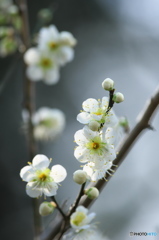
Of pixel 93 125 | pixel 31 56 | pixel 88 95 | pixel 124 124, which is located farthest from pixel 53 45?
pixel 88 95

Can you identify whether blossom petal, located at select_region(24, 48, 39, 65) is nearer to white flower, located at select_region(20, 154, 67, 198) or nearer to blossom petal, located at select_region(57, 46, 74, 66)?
blossom petal, located at select_region(57, 46, 74, 66)

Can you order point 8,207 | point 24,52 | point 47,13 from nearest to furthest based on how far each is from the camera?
point 24,52 → point 47,13 → point 8,207

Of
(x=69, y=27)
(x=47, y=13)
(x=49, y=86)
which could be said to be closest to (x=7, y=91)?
(x=49, y=86)

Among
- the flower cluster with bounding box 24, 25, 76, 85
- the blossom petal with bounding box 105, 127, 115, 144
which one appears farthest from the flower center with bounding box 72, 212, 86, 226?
the flower cluster with bounding box 24, 25, 76, 85

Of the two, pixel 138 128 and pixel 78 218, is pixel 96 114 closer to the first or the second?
pixel 138 128

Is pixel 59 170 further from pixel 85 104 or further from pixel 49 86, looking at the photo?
pixel 49 86

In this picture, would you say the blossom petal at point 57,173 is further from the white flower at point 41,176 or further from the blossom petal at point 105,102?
the blossom petal at point 105,102

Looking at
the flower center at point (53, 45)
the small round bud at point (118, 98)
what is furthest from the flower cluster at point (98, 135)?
the flower center at point (53, 45)
